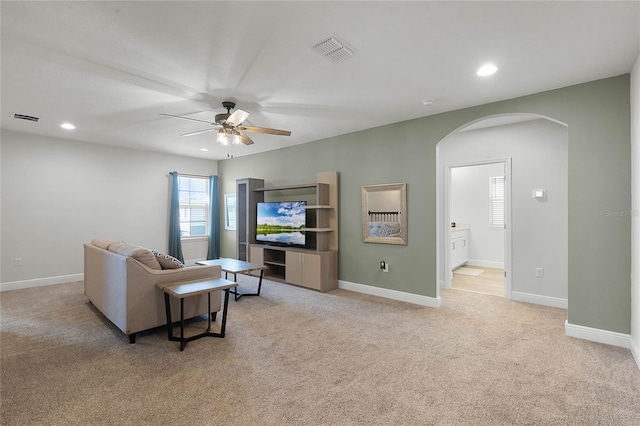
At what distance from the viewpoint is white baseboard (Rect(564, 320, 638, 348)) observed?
281 centimetres

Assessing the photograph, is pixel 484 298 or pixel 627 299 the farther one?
pixel 484 298

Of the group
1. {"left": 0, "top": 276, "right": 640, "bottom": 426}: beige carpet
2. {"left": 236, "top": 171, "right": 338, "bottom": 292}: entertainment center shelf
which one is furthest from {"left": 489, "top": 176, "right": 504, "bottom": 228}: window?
{"left": 236, "top": 171, "right": 338, "bottom": 292}: entertainment center shelf

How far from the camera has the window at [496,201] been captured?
22.0 ft

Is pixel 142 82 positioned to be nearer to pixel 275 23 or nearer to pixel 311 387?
pixel 275 23

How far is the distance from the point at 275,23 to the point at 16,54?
7.18ft

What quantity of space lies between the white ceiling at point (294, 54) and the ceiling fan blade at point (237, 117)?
0.28 meters

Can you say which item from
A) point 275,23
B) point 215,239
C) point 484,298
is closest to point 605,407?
point 484,298

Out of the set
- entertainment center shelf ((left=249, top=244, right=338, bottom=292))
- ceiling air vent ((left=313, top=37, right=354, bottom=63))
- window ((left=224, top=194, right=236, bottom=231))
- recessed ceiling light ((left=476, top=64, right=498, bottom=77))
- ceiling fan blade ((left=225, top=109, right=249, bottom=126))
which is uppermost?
recessed ceiling light ((left=476, top=64, right=498, bottom=77))

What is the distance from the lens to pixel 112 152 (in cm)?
588

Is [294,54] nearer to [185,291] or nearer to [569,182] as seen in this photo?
[185,291]

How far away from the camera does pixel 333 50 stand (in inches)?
94.7

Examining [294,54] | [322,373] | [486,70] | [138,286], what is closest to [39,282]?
[138,286]

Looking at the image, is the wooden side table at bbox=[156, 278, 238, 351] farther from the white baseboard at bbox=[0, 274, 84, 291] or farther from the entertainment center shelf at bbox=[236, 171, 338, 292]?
the white baseboard at bbox=[0, 274, 84, 291]

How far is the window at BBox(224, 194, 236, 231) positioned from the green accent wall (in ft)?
5.79
